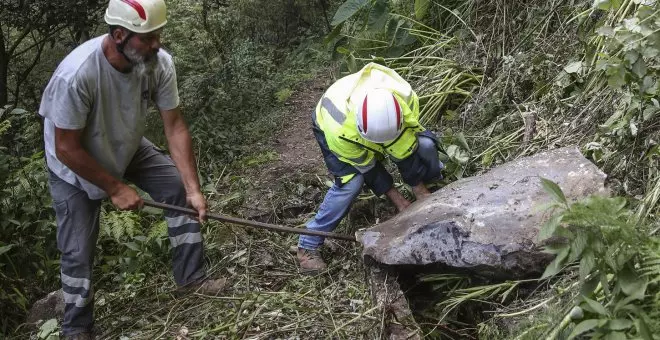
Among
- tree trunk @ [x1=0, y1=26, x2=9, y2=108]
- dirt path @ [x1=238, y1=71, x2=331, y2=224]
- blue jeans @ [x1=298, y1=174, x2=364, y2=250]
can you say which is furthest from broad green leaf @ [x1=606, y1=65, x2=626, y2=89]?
tree trunk @ [x1=0, y1=26, x2=9, y2=108]

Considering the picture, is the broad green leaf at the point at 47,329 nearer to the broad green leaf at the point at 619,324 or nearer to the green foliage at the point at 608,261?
the green foliage at the point at 608,261

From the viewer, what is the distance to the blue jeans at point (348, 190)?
352 centimetres

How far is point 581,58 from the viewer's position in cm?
413

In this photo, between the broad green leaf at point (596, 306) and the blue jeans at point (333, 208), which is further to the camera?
the blue jeans at point (333, 208)

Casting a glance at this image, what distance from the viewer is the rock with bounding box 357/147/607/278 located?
2.84 m

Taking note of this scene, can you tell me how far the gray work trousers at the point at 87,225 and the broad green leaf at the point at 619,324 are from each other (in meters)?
2.33

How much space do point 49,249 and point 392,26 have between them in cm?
357

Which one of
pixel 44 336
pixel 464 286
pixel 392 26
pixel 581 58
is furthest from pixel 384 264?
pixel 392 26

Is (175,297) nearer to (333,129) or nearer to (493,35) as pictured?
(333,129)

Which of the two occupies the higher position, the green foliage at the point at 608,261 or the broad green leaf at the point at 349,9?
the green foliage at the point at 608,261

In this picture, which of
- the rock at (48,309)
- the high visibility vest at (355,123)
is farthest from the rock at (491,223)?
the rock at (48,309)

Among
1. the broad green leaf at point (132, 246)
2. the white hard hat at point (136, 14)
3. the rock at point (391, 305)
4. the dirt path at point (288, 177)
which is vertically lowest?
the dirt path at point (288, 177)

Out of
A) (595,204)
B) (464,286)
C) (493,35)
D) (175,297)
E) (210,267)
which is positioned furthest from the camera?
(493,35)

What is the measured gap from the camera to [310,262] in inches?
143
